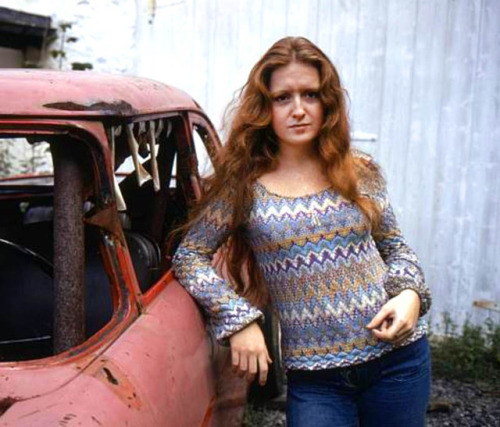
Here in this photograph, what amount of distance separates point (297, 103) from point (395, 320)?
0.66 m

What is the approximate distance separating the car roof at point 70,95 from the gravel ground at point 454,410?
2163 mm

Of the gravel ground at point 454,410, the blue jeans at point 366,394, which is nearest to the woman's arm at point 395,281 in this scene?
the blue jeans at point 366,394

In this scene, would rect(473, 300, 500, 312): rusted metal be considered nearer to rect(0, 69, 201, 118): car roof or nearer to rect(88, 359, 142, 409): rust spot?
rect(0, 69, 201, 118): car roof

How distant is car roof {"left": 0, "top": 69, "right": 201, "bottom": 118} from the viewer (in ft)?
5.91

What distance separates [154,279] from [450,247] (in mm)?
2885

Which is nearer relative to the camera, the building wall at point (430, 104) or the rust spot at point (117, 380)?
the rust spot at point (117, 380)

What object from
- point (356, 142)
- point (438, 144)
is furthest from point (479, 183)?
point (356, 142)

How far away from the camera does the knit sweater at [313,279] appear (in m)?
2.05

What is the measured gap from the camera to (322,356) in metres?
2.07

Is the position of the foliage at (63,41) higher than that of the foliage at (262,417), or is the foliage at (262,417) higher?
the foliage at (63,41)

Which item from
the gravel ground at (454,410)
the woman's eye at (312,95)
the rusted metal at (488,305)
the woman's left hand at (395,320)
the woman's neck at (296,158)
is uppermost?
the woman's eye at (312,95)

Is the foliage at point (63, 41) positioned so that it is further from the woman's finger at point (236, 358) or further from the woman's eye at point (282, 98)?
the woman's finger at point (236, 358)

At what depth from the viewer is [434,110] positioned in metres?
4.99

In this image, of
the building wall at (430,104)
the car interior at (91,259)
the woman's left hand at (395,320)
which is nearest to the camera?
the woman's left hand at (395,320)
